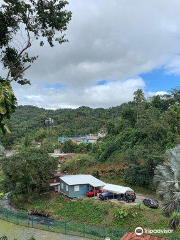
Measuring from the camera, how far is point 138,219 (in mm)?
18156

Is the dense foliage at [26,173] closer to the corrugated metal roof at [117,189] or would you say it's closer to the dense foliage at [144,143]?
the corrugated metal roof at [117,189]

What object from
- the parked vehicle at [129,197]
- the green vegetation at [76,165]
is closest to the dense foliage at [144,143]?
the green vegetation at [76,165]

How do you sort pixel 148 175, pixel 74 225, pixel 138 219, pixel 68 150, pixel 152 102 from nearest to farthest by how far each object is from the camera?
1. pixel 74 225
2. pixel 138 219
3. pixel 148 175
4. pixel 152 102
5. pixel 68 150

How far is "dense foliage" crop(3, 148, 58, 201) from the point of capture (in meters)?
24.8

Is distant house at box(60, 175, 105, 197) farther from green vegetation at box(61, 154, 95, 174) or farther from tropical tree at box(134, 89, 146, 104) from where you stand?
tropical tree at box(134, 89, 146, 104)

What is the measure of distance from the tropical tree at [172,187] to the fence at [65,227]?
4.99 meters

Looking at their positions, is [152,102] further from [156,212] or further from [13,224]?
[13,224]

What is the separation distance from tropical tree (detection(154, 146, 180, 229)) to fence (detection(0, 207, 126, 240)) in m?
4.99

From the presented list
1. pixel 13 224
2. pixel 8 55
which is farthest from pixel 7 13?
pixel 13 224

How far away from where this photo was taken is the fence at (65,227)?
566 inches

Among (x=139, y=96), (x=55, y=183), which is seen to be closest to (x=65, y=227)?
(x=55, y=183)

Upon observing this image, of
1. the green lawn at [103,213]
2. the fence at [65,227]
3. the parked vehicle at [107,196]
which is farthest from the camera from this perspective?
the parked vehicle at [107,196]

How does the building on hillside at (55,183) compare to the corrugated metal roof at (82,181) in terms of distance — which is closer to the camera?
the corrugated metal roof at (82,181)

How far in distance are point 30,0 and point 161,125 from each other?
25747mm
